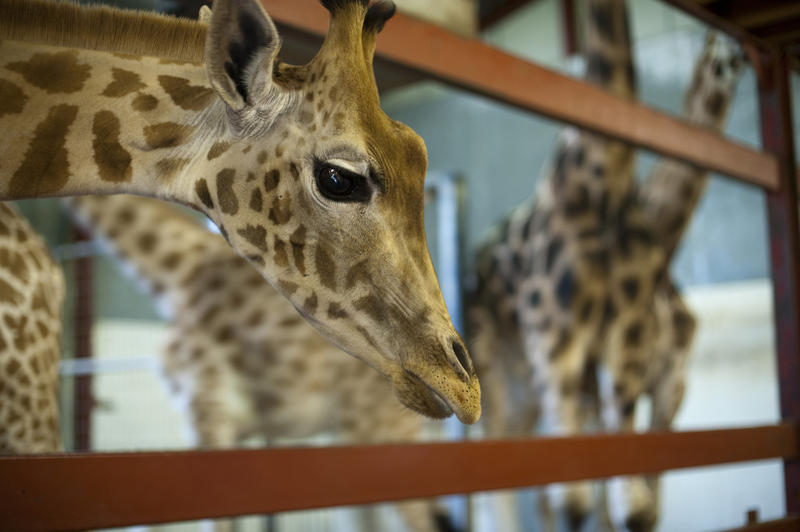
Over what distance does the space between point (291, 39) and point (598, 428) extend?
5.12 feet

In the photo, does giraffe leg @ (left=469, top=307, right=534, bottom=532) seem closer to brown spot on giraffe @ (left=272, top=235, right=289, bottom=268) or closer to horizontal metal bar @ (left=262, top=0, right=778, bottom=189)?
horizontal metal bar @ (left=262, top=0, right=778, bottom=189)

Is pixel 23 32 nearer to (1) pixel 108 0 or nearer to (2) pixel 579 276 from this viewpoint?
(1) pixel 108 0

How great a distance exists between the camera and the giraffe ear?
0.51 m

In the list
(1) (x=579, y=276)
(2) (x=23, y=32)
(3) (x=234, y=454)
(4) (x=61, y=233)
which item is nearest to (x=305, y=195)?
(2) (x=23, y=32)

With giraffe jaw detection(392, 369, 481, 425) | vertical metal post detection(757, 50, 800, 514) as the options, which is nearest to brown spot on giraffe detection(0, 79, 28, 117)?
giraffe jaw detection(392, 369, 481, 425)

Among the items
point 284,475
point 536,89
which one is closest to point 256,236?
point 284,475

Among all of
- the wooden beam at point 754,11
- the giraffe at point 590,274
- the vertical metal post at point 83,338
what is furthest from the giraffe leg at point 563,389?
the vertical metal post at point 83,338

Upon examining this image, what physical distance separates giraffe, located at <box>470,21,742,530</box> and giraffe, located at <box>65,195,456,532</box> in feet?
1.28

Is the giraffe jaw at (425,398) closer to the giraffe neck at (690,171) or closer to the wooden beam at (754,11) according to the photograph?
the giraffe neck at (690,171)

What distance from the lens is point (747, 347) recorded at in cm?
284

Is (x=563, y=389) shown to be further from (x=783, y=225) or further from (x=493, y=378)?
(x=783, y=225)

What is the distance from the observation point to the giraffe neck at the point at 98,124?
1.91 ft

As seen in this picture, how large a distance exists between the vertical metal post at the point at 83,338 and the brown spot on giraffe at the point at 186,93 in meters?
2.46

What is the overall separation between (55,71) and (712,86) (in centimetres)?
183
